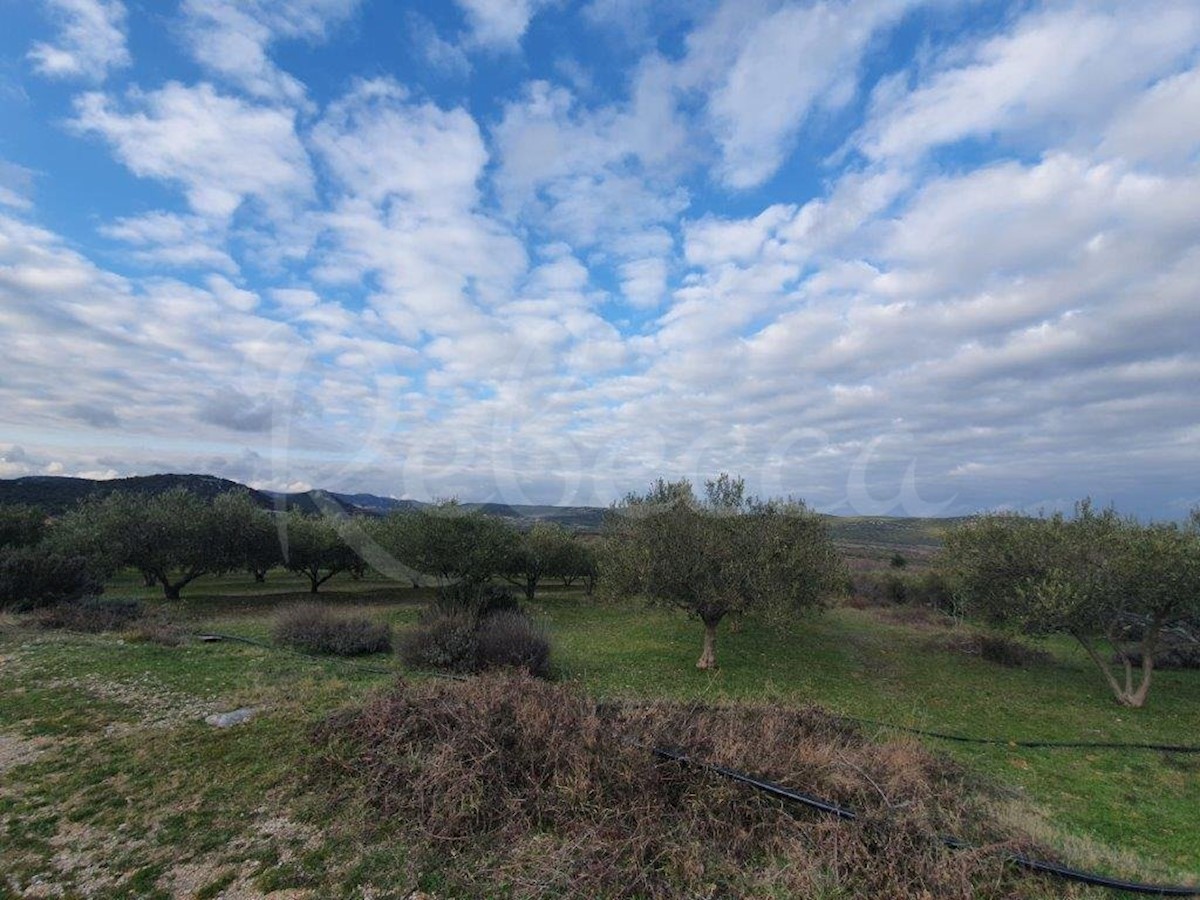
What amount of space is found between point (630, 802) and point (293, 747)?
4.61m

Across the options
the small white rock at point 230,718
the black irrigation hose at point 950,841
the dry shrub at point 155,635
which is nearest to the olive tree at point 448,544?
the dry shrub at point 155,635

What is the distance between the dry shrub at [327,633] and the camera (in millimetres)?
15852

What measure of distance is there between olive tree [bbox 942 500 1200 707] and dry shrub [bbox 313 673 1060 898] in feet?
35.9

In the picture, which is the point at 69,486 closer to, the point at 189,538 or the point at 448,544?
the point at 189,538

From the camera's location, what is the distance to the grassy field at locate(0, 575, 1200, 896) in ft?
17.2

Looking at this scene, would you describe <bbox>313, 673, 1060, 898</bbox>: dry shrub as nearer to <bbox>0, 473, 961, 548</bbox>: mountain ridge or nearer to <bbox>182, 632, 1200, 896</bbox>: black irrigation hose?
<bbox>182, 632, 1200, 896</bbox>: black irrigation hose

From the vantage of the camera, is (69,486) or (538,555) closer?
(538,555)

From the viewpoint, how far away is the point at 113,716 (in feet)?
29.1

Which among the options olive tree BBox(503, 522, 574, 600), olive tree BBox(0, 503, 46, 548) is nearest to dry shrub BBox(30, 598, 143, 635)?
olive tree BBox(0, 503, 46, 548)

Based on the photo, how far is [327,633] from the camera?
53.1ft

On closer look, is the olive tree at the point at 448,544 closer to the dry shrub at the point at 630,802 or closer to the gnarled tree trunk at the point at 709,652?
the gnarled tree trunk at the point at 709,652

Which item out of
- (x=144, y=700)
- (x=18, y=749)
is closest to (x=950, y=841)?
(x=18, y=749)

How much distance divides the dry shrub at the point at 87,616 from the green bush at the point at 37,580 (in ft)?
3.21

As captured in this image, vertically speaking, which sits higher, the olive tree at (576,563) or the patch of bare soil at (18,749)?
the olive tree at (576,563)
